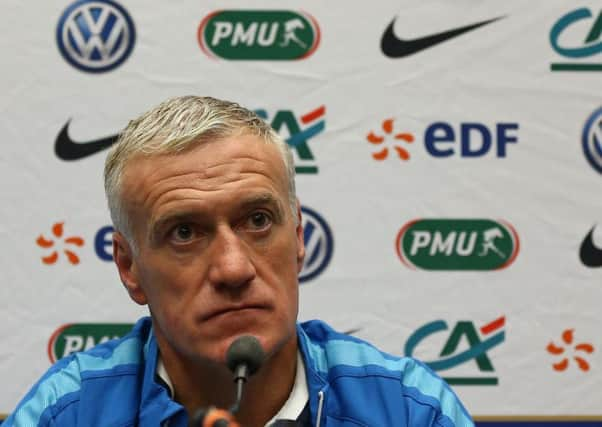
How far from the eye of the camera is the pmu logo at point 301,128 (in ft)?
6.42

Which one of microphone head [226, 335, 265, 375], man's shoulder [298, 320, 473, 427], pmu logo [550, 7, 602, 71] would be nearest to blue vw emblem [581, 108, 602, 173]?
pmu logo [550, 7, 602, 71]

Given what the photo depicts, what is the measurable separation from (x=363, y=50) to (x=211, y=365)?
1.02m

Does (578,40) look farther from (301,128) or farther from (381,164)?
(301,128)

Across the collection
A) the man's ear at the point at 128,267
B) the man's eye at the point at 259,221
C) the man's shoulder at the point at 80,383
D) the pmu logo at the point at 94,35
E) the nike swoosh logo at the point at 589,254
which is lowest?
the man's shoulder at the point at 80,383

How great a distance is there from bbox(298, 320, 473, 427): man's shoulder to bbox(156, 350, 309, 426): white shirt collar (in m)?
0.03

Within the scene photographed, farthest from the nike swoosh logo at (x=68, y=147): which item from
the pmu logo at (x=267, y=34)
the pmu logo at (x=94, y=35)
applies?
the pmu logo at (x=267, y=34)

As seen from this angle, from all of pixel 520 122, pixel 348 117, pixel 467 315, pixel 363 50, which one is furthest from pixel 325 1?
pixel 467 315

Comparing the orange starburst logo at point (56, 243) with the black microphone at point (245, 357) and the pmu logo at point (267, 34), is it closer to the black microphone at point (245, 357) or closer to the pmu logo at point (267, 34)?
the pmu logo at point (267, 34)

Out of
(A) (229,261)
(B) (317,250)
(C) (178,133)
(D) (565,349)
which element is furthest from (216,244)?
(D) (565,349)

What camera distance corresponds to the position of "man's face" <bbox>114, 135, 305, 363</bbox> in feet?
3.70

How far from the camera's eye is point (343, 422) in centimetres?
128

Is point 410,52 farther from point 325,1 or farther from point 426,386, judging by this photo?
point 426,386

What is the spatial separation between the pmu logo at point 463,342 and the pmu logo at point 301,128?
0.45 m

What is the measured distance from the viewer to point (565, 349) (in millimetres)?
1980
